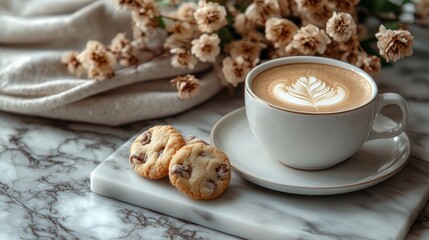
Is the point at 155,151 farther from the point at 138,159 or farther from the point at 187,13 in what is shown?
the point at 187,13

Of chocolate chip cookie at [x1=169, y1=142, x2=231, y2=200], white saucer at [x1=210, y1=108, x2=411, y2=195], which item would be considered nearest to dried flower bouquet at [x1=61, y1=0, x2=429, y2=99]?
white saucer at [x1=210, y1=108, x2=411, y2=195]

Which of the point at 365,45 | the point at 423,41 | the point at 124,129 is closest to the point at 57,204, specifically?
the point at 124,129

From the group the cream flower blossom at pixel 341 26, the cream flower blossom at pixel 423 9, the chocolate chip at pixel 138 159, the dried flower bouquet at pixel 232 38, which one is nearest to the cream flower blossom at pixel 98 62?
the dried flower bouquet at pixel 232 38

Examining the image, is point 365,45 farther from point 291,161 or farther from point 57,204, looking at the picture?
point 57,204

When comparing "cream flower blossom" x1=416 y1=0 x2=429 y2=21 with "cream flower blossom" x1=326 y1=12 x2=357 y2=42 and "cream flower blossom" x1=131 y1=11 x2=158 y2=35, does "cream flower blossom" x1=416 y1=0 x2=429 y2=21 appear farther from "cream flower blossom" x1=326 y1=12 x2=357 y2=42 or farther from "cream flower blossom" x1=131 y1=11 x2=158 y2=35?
"cream flower blossom" x1=131 y1=11 x2=158 y2=35

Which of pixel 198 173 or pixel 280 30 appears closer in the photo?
pixel 198 173

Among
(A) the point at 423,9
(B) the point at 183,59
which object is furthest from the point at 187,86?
(A) the point at 423,9
